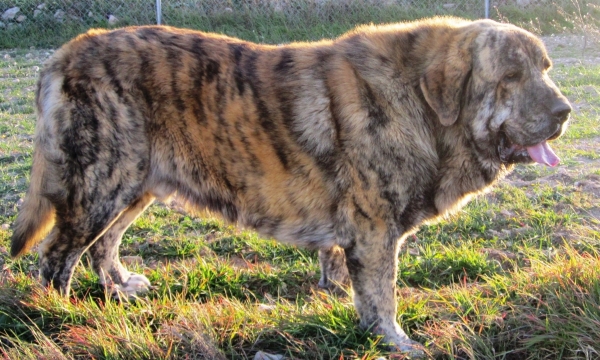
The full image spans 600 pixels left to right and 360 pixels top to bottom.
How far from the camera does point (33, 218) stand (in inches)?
138

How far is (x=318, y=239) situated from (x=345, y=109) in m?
0.74

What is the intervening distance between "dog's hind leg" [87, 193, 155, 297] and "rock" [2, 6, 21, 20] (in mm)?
9685

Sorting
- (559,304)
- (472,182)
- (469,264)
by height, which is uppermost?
(472,182)

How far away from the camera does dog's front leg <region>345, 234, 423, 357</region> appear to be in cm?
320

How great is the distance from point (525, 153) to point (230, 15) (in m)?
9.02

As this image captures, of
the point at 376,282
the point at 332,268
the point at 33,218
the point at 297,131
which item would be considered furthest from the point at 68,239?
the point at 376,282

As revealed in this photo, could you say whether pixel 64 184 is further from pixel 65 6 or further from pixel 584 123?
pixel 65 6

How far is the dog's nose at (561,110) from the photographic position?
311 centimetres

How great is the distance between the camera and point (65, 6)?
38.4 feet

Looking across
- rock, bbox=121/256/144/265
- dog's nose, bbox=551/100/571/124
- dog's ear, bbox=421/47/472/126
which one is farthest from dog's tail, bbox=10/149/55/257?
dog's nose, bbox=551/100/571/124

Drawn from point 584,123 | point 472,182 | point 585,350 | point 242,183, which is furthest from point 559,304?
point 584,123

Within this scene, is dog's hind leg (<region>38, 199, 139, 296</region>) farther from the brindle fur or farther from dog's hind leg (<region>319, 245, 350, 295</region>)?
dog's hind leg (<region>319, 245, 350, 295</region>)

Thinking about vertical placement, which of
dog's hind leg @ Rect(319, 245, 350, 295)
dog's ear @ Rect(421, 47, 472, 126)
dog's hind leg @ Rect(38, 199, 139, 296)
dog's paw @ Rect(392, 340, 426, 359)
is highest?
dog's ear @ Rect(421, 47, 472, 126)

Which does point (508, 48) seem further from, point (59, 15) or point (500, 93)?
point (59, 15)
